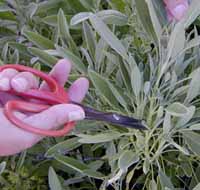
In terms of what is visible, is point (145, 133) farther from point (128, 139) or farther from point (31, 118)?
point (31, 118)

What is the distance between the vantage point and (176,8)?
0.98m

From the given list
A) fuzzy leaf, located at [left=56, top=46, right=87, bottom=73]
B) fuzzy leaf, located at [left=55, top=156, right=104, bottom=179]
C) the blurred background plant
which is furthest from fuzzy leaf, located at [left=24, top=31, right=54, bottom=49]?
fuzzy leaf, located at [left=55, top=156, right=104, bottom=179]

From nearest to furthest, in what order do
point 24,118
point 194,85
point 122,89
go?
1. point 24,118
2. point 194,85
3. point 122,89

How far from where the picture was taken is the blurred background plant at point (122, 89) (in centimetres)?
98

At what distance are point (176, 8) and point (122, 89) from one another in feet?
0.63

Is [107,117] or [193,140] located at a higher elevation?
[107,117]

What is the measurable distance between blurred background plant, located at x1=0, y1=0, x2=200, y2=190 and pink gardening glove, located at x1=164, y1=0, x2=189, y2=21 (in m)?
0.02

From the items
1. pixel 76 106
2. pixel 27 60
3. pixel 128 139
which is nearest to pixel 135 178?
pixel 128 139

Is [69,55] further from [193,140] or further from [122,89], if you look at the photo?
[193,140]

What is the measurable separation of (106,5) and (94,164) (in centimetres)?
45

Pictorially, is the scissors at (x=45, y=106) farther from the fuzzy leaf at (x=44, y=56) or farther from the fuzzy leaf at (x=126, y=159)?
the fuzzy leaf at (x=44, y=56)

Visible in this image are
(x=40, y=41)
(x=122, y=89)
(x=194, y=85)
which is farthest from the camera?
(x=40, y=41)

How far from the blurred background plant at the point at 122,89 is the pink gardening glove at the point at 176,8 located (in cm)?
2

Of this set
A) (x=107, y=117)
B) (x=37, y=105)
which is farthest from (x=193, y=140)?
(x=37, y=105)
